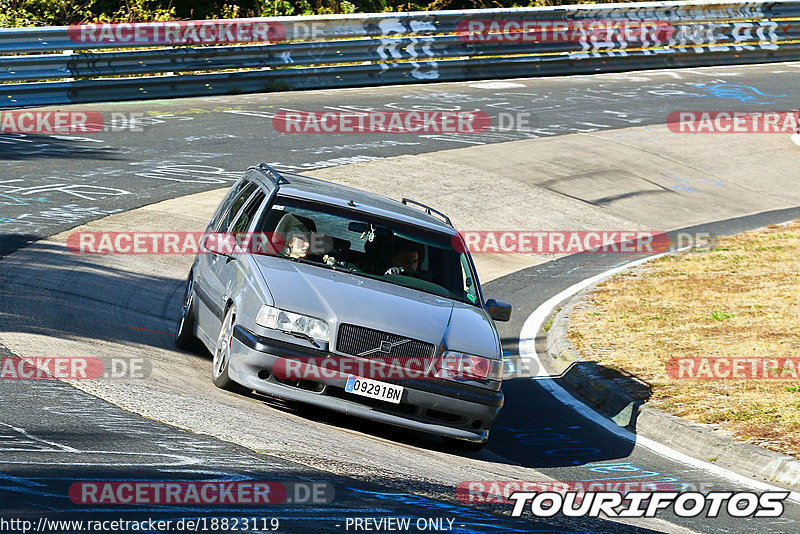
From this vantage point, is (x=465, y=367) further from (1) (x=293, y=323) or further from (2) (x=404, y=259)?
(2) (x=404, y=259)

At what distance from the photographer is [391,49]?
24.7 meters

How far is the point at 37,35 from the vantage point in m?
19.6

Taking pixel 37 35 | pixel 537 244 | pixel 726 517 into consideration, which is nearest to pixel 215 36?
pixel 37 35

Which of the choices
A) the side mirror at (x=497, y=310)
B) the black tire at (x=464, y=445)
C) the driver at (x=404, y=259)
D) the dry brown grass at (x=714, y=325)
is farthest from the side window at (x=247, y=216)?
the dry brown grass at (x=714, y=325)

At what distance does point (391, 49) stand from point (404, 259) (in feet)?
53.8

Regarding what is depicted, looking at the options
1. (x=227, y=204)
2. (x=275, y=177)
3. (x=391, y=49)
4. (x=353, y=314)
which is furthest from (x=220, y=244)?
(x=391, y=49)

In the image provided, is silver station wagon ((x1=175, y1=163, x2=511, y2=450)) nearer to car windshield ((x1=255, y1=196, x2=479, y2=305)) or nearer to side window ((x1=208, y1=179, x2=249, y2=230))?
car windshield ((x1=255, y1=196, x2=479, y2=305))

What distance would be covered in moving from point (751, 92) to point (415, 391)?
22020mm

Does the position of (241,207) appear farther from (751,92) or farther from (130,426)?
(751,92)

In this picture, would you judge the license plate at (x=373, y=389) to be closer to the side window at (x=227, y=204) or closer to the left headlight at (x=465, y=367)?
the left headlight at (x=465, y=367)

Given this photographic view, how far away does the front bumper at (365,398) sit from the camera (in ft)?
25.3

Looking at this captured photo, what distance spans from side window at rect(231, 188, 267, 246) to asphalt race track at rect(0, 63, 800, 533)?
115cm

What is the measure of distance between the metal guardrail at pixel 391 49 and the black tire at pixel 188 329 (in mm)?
10919

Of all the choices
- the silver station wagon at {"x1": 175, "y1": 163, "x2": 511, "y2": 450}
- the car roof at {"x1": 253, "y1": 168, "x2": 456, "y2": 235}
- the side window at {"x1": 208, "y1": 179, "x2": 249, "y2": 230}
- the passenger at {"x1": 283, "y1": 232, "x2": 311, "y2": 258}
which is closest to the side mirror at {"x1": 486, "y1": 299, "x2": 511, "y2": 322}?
the silver station wagon at {"x1": 175, "y1": 163, "x2": 511, "y2": 450}
